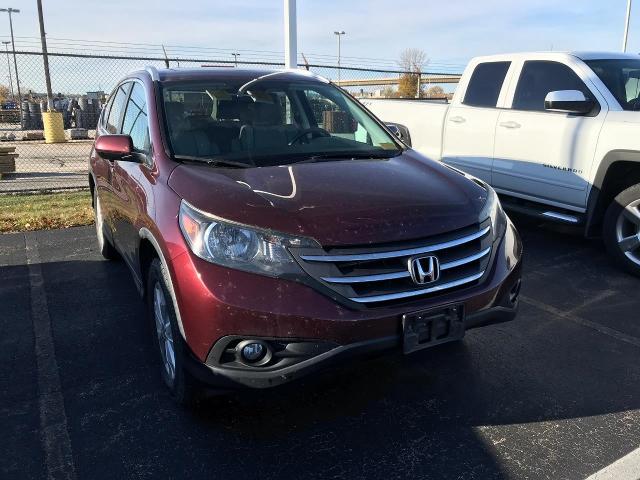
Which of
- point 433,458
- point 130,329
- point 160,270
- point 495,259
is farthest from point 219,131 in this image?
point 433,458

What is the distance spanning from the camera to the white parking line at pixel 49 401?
2566mm

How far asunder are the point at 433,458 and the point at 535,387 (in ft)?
3.06

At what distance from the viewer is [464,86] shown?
6.67 m

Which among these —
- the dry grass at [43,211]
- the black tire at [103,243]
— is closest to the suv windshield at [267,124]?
the black tire at [103,243]

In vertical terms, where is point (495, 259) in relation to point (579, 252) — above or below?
above

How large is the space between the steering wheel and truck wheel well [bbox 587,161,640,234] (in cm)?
275

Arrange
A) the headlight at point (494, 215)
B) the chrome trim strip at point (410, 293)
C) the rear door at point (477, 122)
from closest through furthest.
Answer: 1. the chrome trim strip at point (410, 293)
2. the headlight at point (494, 215)
3. the rear door at point (477, 122)

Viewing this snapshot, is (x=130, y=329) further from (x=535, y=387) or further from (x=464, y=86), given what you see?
(x=464, y=86)

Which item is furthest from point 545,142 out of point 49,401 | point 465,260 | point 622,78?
point 49,401

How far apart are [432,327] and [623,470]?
3.36 feet

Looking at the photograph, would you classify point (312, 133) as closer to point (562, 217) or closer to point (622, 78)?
point (562, 217)

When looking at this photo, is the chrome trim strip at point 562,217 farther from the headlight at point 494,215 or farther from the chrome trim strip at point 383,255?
the chrome trim strip at point 383,255

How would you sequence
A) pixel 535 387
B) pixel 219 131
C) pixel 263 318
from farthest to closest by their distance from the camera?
pixel 219 131 → pixel 535 387 → pixel 263 318

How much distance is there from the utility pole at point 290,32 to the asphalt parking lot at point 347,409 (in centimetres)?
593
